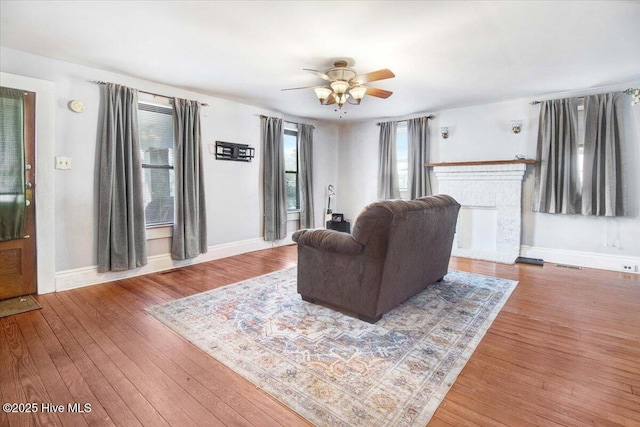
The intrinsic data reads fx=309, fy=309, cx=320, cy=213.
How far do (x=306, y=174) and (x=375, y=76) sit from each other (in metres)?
3.20

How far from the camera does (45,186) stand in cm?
313

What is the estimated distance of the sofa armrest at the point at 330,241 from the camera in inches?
99.7

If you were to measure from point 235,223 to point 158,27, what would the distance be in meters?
2.99

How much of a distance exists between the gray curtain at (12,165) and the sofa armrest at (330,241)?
2677 millimetres

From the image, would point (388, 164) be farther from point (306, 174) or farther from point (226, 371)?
point (226, 371)

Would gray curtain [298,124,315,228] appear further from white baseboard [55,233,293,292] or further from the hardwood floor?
the hardwood floor

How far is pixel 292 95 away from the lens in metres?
4.51

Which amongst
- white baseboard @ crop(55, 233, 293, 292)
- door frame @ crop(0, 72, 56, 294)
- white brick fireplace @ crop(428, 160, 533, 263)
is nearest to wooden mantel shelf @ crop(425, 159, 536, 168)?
white brick fireplace @ crop(428, 160, 533, 263)

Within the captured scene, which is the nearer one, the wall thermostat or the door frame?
the door frame

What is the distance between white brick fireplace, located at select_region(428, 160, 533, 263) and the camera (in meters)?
4.73

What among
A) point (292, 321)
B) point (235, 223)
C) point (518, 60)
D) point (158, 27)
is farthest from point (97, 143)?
point (518, 60)

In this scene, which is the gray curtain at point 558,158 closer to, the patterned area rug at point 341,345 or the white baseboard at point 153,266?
the patterned area rug at point 341,345

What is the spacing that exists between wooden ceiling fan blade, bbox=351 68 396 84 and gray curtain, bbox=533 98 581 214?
297 centimetres

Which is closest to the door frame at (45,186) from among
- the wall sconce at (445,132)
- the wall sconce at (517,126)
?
the wall sconce at (445,132)
